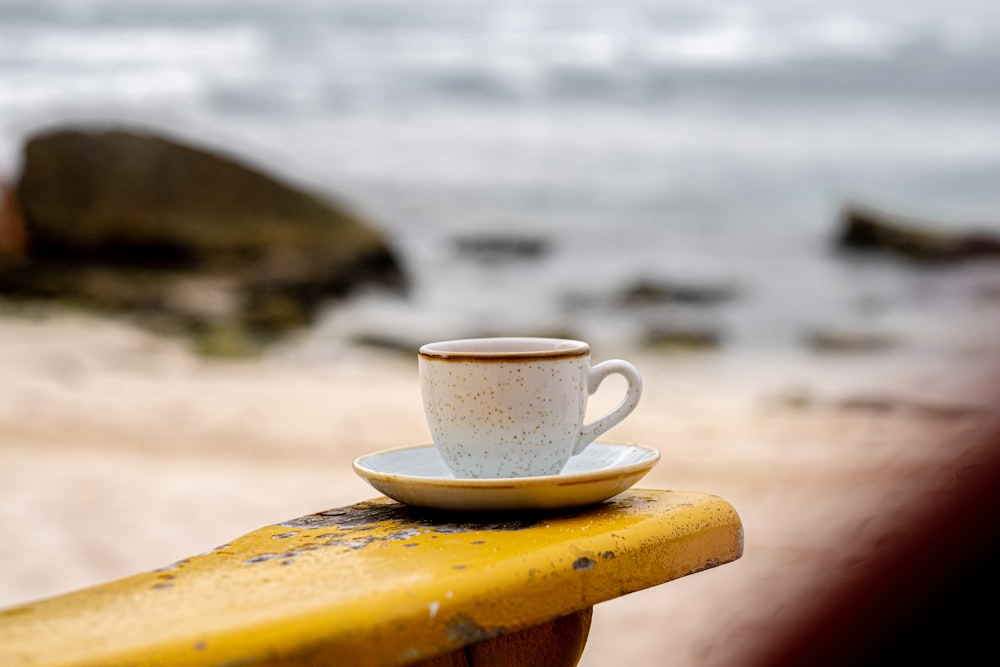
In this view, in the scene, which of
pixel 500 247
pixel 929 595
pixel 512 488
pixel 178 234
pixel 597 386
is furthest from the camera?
pixel 500 247

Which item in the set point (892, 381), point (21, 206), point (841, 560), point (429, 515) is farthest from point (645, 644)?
point (21, 206)

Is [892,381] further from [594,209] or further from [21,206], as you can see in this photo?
[594,209]

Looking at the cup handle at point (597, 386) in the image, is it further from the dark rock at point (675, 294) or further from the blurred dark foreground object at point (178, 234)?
the dark rock at point (675, 294)

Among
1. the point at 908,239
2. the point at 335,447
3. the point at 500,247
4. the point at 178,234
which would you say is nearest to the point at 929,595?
the point at 335,447

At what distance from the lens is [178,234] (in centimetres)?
954

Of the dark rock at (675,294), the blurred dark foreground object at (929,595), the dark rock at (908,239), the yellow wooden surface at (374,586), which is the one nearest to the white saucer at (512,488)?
the yellow wooden surface at (374,586)

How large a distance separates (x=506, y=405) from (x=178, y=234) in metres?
9.18

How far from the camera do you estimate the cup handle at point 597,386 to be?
0.98 m

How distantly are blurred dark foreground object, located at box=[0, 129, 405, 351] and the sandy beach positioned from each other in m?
1.12

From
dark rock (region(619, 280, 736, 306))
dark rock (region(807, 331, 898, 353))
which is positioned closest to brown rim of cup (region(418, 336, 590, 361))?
dark rock (region(807, 331, 898, 353))

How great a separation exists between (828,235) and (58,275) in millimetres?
9500

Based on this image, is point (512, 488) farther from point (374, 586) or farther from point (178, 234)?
point (178, 234)

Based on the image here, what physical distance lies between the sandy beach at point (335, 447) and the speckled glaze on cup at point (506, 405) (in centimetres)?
21

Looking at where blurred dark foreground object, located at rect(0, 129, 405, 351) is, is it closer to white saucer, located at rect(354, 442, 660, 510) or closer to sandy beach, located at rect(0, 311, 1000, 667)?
sandy beach, located at rect(0, 311, 1000, 667)
